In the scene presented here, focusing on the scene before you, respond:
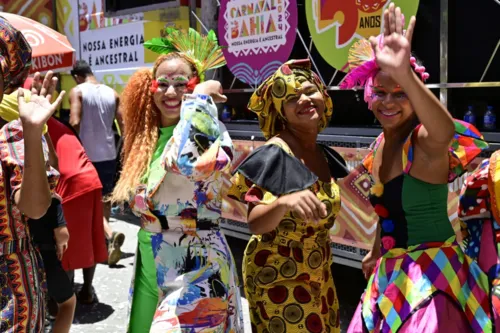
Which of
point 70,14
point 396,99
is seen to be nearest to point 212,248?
point 396,99

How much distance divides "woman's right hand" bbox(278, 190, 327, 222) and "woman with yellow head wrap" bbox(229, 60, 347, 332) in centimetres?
5

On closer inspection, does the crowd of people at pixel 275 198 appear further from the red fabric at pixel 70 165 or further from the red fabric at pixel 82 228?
the red fabric at pixel 82 228

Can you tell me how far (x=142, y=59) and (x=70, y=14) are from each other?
2.36m

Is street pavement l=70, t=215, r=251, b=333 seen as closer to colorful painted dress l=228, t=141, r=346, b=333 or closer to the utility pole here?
colorful painted dress l=228, t=141, r=346, b=333

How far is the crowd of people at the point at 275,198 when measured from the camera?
6.94 feet

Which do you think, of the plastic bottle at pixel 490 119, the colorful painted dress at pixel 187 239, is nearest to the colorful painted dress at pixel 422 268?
the colorful painted dress at pixel 187 239

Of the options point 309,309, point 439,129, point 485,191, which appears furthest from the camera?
point 309,309

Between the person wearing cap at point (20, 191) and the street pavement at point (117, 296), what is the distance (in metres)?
1.85

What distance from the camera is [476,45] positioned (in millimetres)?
4629

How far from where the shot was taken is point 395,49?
2.00 meters

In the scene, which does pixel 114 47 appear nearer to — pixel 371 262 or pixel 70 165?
pixel 70 165

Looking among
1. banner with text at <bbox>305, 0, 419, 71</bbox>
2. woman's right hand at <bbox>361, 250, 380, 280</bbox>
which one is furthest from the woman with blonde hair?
banner with text at <bbox>305, 0, 419, 71</bbox>

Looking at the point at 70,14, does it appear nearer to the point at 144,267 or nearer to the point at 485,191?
the point at 144,267

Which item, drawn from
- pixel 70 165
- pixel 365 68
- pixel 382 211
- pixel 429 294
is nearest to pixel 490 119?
pixel 365 68
